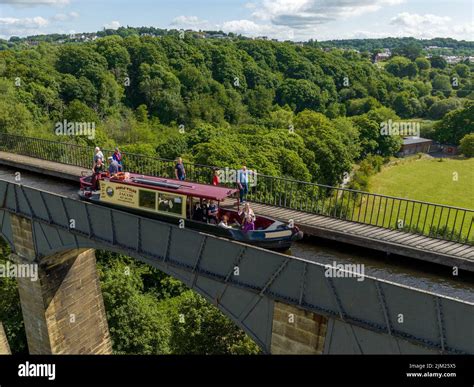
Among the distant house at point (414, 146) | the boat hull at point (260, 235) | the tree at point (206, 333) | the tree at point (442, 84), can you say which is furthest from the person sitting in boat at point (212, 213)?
the tree at point (442, 84)

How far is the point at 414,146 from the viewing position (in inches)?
3671

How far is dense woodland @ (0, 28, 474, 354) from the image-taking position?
27547mm

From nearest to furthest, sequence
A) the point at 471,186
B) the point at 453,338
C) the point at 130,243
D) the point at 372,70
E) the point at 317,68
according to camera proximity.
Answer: the point at 453,338 → the point at 130,243 → the point at 471,186 → the point at 317,68 → the point at 372,70

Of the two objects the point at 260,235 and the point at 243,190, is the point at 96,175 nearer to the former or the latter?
the point at 243,190

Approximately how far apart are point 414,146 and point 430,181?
20.7m

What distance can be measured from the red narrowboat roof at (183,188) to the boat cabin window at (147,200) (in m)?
0.22

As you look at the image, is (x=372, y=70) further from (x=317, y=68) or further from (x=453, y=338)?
(x=453, y=338)

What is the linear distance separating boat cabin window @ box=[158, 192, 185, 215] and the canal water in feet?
13.1

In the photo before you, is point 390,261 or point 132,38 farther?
point 132,38

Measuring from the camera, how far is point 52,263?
1912 cm

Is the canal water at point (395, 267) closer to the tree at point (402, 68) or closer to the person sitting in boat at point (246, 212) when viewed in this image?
the person sitting in boat at point (246, 212)

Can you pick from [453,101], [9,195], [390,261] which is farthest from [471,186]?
[9,195]

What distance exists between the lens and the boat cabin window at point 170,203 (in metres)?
14.9
